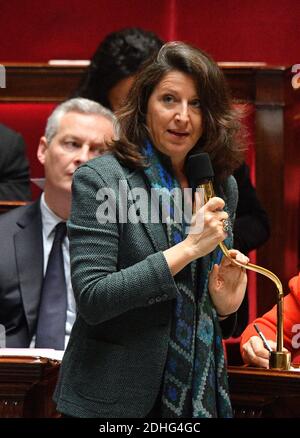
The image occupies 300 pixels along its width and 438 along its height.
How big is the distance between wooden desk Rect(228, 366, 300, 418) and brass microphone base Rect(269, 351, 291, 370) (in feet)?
0.08

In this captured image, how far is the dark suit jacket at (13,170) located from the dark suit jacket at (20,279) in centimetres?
42

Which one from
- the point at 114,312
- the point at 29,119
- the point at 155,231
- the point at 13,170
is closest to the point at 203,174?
the point at 155,231

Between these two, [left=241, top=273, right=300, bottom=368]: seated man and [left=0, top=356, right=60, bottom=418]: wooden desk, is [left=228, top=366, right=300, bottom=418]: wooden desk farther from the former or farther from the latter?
[left=0, top=356, right=60, bottom=418]: wooden desk

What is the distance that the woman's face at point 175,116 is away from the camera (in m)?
1.32

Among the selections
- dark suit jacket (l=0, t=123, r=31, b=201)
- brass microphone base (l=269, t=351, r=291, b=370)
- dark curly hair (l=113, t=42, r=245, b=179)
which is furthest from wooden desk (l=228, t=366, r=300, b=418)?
dark suit jacket (l=0, t=123, r=31, b=201)

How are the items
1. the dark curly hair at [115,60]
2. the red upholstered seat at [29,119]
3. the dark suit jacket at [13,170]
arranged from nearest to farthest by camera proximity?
the dark curly hair at [115,60] < the dark suit jacket at [13,170] < the red upholstered seat at [29,119]

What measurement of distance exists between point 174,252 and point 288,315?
17.8 inches

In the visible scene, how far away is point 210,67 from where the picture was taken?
133 centimetres

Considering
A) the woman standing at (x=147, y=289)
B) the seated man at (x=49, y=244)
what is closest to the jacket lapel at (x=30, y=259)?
the seated man at (x=49, y=244)

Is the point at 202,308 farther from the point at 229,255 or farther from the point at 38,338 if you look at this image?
the point at 38,338

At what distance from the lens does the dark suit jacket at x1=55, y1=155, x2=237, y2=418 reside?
3.90 feet

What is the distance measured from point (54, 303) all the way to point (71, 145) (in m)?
0.35

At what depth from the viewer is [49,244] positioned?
1874mm

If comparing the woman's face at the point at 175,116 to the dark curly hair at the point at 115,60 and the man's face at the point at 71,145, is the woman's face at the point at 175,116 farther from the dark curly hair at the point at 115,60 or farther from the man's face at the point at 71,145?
the dark curly hair at the point at 115,60
